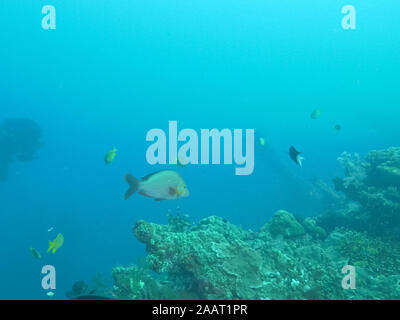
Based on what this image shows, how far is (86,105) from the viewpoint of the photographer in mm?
87625

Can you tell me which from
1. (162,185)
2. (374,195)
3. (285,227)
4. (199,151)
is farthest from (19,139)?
(199,151)

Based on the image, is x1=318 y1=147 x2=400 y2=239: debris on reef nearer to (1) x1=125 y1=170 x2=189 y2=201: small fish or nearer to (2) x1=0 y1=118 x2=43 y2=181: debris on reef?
(1) x1=125 y1=170 x2=189 y2=201: small fish

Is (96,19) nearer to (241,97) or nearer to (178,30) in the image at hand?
(178,30)

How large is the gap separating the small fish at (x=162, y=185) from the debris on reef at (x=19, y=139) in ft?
83.1

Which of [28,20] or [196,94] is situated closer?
[28,20]

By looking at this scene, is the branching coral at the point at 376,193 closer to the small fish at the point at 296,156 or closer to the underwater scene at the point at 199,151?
the underwater scene at the point at 199,151

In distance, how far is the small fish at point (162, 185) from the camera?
13.2ft

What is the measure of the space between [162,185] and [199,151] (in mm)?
54667

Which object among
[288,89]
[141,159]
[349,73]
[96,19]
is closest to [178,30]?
Result: [96,19]

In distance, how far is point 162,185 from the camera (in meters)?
4.04

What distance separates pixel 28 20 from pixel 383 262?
7125 centimetres

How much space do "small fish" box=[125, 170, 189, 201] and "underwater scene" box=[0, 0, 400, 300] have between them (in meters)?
0.02

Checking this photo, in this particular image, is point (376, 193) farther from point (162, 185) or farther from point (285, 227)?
point (162, 185)

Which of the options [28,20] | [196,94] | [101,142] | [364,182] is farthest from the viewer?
[196,94]
